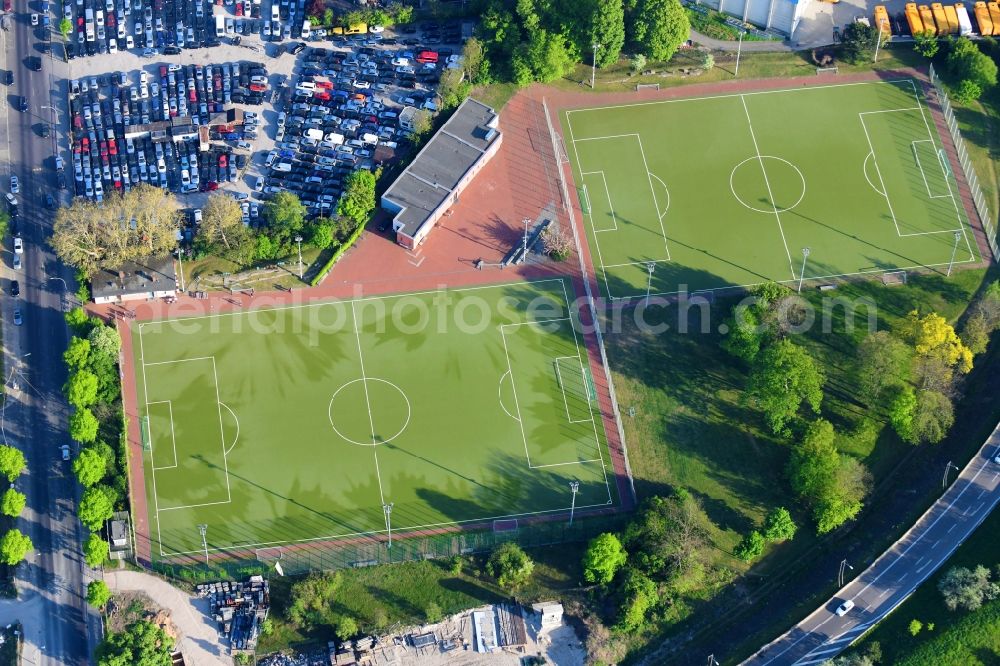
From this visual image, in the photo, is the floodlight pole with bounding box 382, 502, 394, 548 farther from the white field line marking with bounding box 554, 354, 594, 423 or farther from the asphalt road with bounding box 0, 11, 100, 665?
the asphalt road with bounding box 0, 11, 100, 665

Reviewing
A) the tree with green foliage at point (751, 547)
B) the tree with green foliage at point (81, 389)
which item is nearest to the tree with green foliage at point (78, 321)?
the tree with green foliage at point (81, 389)

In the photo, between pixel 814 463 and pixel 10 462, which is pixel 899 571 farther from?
pixel 10 462

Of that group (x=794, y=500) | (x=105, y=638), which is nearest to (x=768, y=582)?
(x=794, y=500)

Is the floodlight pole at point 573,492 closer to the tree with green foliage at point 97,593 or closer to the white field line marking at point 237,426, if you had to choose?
the white field line marking at point 237,426

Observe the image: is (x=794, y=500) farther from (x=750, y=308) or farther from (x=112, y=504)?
(x=112, y=504)

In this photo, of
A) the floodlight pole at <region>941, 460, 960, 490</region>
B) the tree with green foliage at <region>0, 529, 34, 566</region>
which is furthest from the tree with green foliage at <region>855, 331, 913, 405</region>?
the tree with green foliage at <region>0, 529, 34, 566</region>
